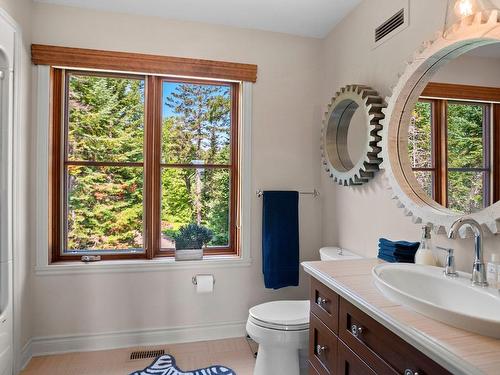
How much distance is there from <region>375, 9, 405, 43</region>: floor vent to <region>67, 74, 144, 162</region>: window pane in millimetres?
1683

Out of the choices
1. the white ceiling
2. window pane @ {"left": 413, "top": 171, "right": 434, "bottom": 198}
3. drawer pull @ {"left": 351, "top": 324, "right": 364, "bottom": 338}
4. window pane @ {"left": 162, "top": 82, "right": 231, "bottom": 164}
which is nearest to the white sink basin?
drawer pull @ {"left": 351, "top": 324, "right": 364, "bottom": 338}

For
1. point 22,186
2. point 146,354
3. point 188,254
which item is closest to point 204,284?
point 188,254

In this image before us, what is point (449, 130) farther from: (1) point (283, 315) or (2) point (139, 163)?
(2) point (139, 163)

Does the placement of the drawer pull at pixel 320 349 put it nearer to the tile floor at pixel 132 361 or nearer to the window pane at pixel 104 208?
the tile floor at pixel 132 361

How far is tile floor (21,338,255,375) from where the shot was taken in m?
2.13

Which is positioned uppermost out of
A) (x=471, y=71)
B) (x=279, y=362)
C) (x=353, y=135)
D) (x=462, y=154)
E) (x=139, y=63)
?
(x=139, y=63)

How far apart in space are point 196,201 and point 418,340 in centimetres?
198

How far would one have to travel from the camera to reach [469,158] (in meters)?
1.38

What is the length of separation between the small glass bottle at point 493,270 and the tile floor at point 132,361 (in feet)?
5.06

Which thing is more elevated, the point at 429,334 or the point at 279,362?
the point at 429,334

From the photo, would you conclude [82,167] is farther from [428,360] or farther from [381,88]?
[428,360]

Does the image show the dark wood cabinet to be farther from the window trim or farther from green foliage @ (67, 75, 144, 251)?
the window trim

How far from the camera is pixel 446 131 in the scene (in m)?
1.49

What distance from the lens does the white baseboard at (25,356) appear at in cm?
213
